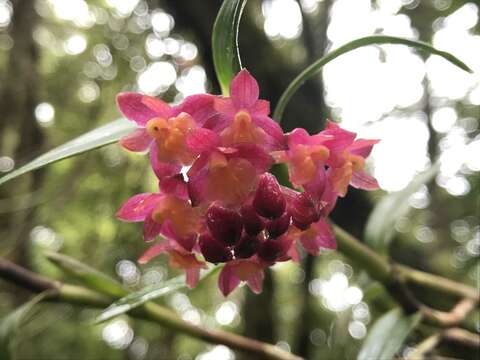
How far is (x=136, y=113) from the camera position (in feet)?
1.53

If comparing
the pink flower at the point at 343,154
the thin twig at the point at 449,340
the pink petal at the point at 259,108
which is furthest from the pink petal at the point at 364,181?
the thin twig at the point at 449,340

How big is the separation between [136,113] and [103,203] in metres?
1.75

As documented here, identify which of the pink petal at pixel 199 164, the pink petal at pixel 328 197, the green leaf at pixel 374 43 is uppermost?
the green leaf at pixel 374 43

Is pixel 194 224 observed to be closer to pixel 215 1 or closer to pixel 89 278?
pixel 89 278

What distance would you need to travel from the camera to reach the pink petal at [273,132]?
0.44m

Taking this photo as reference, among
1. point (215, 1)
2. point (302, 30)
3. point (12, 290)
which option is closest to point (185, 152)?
point (215, 1)

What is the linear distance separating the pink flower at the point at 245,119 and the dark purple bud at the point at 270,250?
82mm

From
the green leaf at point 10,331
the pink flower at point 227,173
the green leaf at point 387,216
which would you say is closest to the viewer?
the pink flower at point 227,173

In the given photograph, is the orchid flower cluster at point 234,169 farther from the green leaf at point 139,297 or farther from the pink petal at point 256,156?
the green leaf at point 139,297

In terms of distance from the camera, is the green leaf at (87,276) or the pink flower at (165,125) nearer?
the pink flower at (165,125)

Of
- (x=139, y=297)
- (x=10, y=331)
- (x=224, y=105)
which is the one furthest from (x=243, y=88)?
(x=10, y=331)

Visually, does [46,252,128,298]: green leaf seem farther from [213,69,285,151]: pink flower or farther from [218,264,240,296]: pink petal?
[213,69,285,151]: pink flower

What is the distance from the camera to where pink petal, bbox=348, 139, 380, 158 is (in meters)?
0.49

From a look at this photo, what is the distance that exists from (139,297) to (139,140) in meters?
0.23
